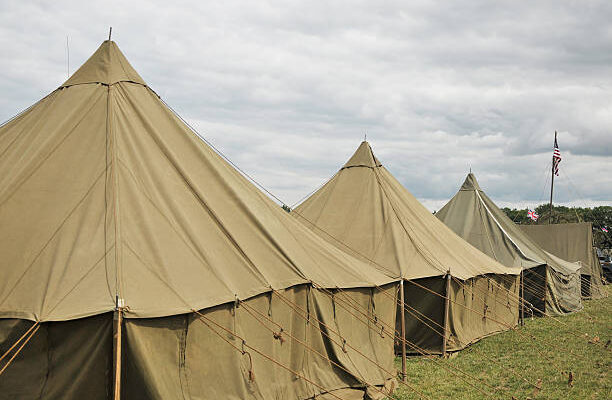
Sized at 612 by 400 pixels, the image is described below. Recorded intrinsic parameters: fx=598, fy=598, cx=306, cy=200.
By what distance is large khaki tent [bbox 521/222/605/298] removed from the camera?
21578mm

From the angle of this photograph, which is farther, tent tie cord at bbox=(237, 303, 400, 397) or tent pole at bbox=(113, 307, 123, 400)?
tent tie cord at bbox=(237, 303, 400, 397)

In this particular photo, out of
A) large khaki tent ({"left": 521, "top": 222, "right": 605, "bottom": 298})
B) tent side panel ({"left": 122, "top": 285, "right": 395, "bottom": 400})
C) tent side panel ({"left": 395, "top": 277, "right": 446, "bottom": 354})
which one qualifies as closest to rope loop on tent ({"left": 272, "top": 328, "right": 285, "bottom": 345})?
tent side panel ({"left": 122, "top": 285, "right": 395, "bottom": 400})

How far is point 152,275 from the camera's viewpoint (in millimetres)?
5473

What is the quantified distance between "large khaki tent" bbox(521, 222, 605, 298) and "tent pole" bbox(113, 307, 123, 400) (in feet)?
64.5

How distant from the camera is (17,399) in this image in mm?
4898

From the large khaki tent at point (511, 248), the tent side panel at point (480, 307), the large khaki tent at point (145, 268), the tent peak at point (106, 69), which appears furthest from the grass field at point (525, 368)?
the tent peak at point (106, 69)

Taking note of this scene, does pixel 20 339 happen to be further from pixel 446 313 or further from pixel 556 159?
pixel 556 159

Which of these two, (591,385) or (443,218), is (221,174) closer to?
(591,385)

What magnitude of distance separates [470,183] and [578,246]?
7.08 meters

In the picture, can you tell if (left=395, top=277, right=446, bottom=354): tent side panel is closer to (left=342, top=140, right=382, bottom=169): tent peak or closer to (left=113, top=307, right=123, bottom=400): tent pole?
(left=342, top=140, right=382, bottom=169): tent peak

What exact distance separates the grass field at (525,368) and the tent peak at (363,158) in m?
4.14

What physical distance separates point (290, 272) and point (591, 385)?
5.12 m

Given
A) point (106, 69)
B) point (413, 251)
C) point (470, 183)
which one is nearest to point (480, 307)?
point (413, 251)

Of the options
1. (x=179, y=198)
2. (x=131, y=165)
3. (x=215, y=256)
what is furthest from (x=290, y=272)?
(x=131, y=165)
